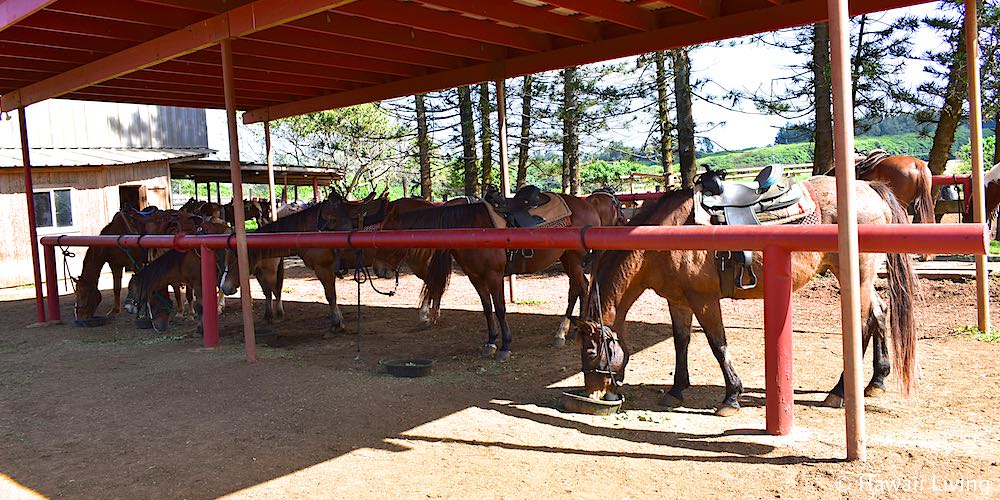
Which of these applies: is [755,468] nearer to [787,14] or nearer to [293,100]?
[787,14]

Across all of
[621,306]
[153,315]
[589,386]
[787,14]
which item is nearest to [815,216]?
[621,306]

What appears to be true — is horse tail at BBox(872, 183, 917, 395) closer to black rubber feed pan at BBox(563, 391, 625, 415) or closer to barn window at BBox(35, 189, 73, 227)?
black rubber feed pan at BBox(563, 391, 625, 415)

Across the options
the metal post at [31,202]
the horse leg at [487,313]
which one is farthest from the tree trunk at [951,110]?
the metal post at [31,202]

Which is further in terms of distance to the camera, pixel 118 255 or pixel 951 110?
pixel 951 110

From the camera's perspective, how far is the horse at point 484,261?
669 centimetres

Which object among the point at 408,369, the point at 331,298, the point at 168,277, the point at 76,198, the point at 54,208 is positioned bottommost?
the point at 408,369

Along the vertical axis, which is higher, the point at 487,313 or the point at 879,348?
the point at 487,313

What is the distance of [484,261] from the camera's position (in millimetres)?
6828

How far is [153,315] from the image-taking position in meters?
8.70

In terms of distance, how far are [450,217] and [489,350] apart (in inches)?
58.0

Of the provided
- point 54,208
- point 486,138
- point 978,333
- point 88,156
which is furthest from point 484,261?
point 88,156

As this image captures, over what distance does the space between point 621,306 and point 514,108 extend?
13998 mm

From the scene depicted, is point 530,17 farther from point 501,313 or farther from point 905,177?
point 905,177

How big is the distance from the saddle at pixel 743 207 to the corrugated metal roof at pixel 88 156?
51.2ft
